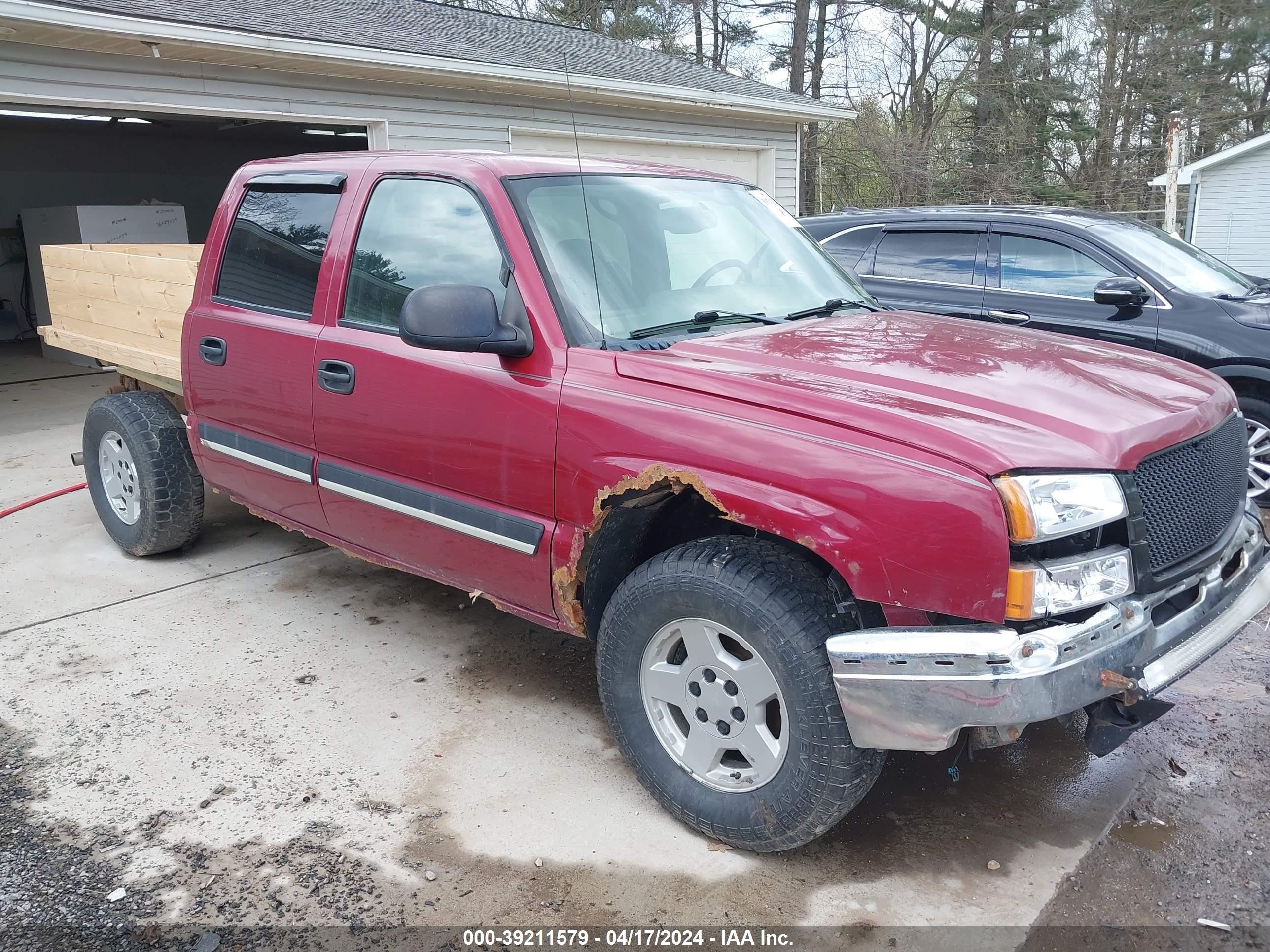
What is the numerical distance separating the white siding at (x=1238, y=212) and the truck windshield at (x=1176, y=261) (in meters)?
18.6

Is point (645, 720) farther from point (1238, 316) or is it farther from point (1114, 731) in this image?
point (1238, 316)

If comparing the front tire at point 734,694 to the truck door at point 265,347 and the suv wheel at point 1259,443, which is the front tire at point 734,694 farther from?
the suv wheel at point 1259,443

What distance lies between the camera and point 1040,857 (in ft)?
9.20

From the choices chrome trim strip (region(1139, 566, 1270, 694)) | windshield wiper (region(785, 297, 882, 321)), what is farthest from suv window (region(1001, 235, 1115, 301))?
chrome trim strip (region(1139, 566, 1270, 694))

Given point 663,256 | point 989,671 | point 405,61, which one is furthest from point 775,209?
point 405,61

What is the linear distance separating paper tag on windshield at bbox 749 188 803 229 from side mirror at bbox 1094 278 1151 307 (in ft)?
8.80

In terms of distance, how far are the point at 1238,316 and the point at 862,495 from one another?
4680mm

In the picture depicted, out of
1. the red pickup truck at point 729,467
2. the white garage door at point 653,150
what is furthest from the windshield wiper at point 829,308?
A: the white garage door at point 653,150

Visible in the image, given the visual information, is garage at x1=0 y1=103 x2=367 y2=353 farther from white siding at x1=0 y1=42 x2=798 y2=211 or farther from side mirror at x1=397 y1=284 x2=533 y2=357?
side mirror at x1=397 y1=284 x2=533 y2=357

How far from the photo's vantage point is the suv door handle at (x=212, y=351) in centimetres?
427

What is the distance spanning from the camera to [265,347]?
3994 millimetres

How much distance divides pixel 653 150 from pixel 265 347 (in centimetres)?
916

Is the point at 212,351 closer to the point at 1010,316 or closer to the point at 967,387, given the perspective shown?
the point at 967,387

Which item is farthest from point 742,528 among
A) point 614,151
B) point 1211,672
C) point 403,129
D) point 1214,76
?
point 1214,76
